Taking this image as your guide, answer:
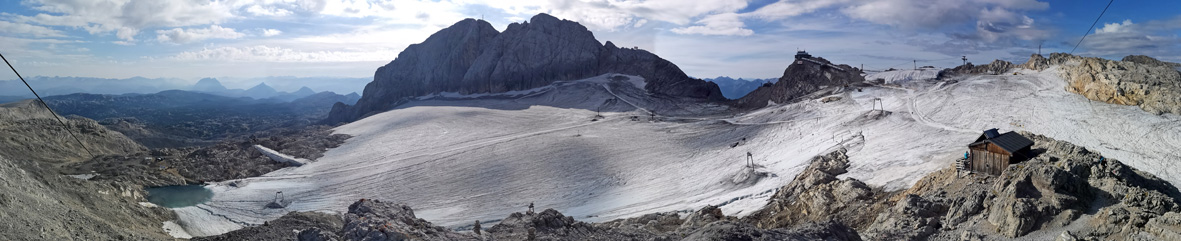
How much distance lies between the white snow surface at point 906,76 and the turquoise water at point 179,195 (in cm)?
5322

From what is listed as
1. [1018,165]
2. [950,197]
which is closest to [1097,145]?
[1018,165]

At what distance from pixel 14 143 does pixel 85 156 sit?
6478 mm

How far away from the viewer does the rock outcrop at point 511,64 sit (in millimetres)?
81000

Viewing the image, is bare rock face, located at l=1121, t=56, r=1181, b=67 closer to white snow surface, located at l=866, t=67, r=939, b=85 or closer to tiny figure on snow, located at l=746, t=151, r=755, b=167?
white snow surface, located at l=866, t=67, r=939, b=85

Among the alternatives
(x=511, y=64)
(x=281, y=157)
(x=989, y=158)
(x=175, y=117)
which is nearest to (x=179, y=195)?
(x=281, y=157)

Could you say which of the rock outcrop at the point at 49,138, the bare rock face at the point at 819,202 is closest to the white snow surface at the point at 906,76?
the bare rock face at the point at 819,202

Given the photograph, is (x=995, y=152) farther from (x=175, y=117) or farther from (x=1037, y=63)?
(x=175, y=117)

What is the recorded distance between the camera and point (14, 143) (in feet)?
142

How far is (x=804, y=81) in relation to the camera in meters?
59.6

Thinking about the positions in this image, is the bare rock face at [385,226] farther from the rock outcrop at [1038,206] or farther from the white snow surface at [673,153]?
the white snow surface at [673,153]

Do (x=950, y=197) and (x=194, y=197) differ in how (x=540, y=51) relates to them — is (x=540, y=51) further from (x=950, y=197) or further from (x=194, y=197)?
(x=950, y=197)

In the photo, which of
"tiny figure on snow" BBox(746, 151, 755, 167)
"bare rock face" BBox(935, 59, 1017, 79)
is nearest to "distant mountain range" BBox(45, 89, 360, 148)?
"tiny figure on snow" BBox(746, 151, 755, 167)

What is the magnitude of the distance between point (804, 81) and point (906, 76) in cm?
971

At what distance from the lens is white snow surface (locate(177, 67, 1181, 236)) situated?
30812 millimetres
